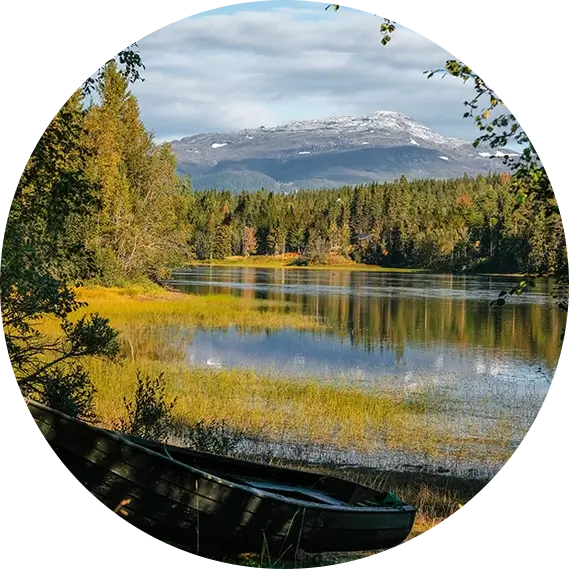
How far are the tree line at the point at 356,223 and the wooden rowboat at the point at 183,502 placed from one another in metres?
77.1

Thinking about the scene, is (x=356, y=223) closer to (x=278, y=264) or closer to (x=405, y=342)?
(x=278, y=264)

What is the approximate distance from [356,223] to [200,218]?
3155 centimetres

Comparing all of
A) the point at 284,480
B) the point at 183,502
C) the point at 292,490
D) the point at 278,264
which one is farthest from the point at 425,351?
the point at 278,264

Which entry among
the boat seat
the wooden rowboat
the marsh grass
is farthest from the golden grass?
the wooden rowboat

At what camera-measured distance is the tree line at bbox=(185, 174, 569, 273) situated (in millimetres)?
95638

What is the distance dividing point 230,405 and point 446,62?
37.6ft

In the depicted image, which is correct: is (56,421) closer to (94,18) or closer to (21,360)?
(21,360)

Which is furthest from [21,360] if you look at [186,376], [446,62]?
[186,376]

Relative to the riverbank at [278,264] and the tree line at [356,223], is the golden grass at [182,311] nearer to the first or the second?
the tree line at [356,223]

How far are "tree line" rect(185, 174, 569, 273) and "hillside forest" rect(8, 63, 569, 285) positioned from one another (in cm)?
29

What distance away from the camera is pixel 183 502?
565 centimetres

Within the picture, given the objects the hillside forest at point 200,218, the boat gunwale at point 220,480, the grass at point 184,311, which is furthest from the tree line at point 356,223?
the boat gunwale at point 220,480

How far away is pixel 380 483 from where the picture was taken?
10.1m

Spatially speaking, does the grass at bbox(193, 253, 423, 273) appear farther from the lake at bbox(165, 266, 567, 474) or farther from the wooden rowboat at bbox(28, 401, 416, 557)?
the wooden rowboat at bbox(28, 401, 416, 557)
